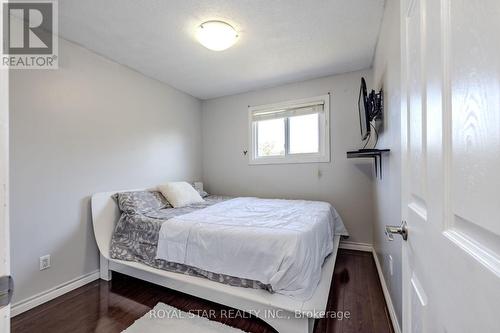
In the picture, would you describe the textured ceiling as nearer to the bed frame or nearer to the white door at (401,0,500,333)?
the white door at (401,0,500,333)

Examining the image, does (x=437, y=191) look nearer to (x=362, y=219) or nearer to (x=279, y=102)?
(x=362, y=219)

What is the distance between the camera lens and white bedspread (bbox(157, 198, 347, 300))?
149 cm

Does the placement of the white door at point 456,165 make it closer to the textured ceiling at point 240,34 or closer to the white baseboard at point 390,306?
the white baseboard at point 390,306

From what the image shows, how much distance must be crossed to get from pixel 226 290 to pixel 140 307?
0.83 m

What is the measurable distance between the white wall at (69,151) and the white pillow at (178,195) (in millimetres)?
389

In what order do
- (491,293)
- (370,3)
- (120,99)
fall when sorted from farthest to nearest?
1. (120,99)
2. (370,3)
3. (491,293)

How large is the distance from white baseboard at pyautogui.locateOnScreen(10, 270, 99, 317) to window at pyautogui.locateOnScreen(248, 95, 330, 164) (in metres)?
2.65

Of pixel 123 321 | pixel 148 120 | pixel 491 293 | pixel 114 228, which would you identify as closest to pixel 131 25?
pixel 148 120

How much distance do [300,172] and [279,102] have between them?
1.21 meters

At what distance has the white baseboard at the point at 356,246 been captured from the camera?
9.56 feet

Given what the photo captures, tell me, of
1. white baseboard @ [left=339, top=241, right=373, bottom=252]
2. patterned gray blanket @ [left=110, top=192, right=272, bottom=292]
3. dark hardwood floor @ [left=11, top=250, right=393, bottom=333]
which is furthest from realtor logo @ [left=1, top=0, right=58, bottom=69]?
white baseboard @ [left=339, top=241, right=373, bottom=252]

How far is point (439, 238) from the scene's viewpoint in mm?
509

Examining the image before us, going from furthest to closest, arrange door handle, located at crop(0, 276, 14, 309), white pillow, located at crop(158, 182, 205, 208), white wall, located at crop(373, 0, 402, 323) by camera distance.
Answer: white pillow, located at crop(158, 182, 205, 208) → white wall, located at crop(373, 0, 402, 323) → door handle, located at crop(0, 276, 14, 309)

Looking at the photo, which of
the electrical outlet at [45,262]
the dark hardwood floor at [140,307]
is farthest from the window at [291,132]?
the electrical outlet at [45,262]
